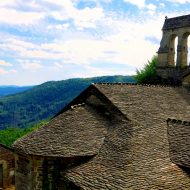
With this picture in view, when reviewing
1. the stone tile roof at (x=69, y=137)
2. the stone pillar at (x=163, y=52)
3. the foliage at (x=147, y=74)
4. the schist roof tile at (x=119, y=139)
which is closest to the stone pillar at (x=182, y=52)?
the stone pillar at (x=163, y=52)

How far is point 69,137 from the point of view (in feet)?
55.1

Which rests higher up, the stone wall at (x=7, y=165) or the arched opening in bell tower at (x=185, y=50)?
the arched opening in bell tower at (x=185, y=50)

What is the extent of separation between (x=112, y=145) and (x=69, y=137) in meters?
2.14

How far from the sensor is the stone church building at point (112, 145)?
13.8 meters

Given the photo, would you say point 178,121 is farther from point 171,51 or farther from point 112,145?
point 171,51

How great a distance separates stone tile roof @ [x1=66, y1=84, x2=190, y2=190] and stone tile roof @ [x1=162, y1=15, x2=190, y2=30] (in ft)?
35.2

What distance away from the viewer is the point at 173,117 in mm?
18984

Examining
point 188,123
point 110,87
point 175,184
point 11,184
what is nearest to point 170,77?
point 110,87

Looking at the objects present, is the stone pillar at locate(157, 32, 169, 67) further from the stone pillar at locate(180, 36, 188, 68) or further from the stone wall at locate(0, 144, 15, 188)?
the stone wall at locate(0, 144, 15, 188)

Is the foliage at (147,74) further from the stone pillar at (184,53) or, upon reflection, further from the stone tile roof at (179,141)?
the stone tile roof at (179,141)

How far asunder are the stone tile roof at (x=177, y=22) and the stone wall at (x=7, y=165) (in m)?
16.3

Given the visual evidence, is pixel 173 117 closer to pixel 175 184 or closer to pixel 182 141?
pixel 182 141

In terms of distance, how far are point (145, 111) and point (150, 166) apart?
4.99 metres

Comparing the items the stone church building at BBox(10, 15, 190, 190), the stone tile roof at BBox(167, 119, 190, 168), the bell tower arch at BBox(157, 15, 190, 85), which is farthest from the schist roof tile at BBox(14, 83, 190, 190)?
the bell tower arch at BBox(157, 15, 190, 85)
